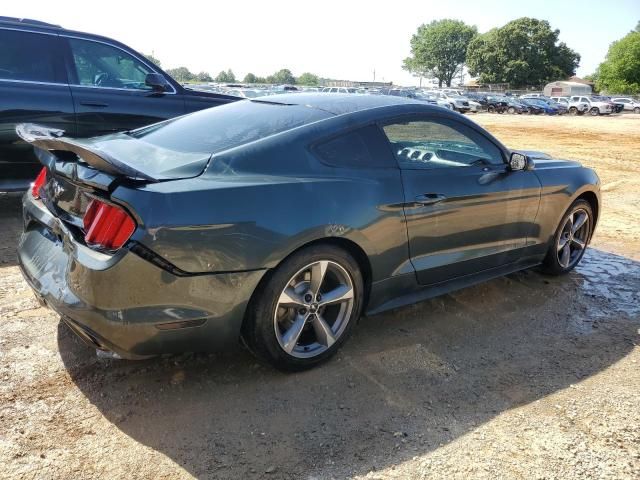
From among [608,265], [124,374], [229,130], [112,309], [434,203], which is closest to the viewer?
[112,309]

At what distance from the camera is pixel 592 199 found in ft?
15.8

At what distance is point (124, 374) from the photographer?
2.93 meters

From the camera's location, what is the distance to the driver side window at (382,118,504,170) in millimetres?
3475

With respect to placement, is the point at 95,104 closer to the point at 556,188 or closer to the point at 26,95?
the point at 26,95

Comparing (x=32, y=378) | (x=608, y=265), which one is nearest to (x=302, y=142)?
(x=32, y=378)

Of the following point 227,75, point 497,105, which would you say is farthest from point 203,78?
point 497,105

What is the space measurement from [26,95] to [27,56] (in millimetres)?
448

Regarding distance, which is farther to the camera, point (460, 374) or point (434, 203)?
point (434, 203)

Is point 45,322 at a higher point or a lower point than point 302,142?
lower

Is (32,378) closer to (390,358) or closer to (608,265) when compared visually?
(390,358)

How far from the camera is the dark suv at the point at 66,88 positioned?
516 centimetres

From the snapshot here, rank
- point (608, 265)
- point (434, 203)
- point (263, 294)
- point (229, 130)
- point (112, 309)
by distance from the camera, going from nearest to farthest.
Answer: point (112, 309), point (263, 294), point (229, 130), point (434, 203), point (608, 265)

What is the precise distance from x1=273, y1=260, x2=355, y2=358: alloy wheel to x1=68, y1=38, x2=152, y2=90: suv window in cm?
394

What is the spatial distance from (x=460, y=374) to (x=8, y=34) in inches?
203
